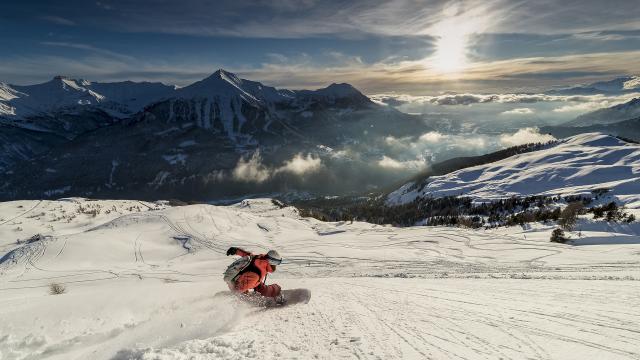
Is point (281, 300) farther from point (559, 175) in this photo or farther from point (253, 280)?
point (559, 175)

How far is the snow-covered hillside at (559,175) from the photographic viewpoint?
109 meters

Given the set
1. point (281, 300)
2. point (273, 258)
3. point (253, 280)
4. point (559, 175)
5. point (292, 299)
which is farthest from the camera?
point (559, 175)

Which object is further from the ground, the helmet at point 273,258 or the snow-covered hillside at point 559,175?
the snow-covered hillside at point 559,175

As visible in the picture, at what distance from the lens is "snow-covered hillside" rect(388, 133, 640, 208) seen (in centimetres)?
10884

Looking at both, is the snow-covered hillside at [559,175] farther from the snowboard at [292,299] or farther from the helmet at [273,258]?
the helmet at [273,258]

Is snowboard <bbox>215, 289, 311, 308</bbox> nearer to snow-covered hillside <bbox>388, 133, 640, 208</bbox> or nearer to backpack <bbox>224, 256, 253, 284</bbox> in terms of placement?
backpack <bbox>224, 256, 253, 284</bbox>

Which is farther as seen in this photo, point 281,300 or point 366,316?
point 281,300

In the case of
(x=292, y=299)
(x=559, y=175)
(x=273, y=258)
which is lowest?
(x=292, y=299)

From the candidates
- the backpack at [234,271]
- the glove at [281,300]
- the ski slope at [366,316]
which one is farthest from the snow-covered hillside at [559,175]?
the backpack at [234,271]

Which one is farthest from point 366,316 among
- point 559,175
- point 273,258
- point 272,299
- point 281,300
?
point 559,175

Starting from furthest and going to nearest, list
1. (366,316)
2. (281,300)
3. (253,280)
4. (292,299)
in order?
(292,299) < (253,280) < (281,300) < (366,316)

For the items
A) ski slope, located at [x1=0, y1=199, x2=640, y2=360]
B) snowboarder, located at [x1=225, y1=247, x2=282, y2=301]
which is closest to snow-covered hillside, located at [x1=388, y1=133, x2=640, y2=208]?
ski slope, located at [x1=0, y1=199, x2=640, y2=360]

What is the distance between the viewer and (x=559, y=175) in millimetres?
129375

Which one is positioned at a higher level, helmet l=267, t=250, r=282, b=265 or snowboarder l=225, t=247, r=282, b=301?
helmet l=267, t=250, r=282, b=265
